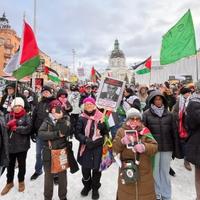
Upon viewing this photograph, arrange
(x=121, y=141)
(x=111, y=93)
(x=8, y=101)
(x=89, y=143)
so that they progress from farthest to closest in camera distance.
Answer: (x=8, y=101), (x=111, y=93), (x=89, y=143), (x=121, y=141)

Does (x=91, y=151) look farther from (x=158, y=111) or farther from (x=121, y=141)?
(x=158, y=111)

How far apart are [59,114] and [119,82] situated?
1.32 meters

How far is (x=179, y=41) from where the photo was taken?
616 centimetres

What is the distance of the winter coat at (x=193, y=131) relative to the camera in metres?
3.52

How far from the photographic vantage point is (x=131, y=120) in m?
3.50

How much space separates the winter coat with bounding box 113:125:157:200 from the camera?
335cm

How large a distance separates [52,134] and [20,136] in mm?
1119

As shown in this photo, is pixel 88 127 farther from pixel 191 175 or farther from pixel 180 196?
pixel 191 175

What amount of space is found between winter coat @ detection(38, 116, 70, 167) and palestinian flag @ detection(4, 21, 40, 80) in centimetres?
167

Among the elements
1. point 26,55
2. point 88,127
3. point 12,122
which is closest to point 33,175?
point 12,122

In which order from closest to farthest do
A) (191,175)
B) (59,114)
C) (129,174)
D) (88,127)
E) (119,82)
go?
(129,174) → (59,114) → (88,127) → (119,82) → (191,175)

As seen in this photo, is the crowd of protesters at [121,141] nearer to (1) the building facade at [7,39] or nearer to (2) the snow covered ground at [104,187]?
(2) the snow covered ground at [104,187]

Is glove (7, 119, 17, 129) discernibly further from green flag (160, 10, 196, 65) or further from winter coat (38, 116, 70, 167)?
green flag (160, 10, 196, 65)

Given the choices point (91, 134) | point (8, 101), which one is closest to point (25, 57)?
point (8, 101)
